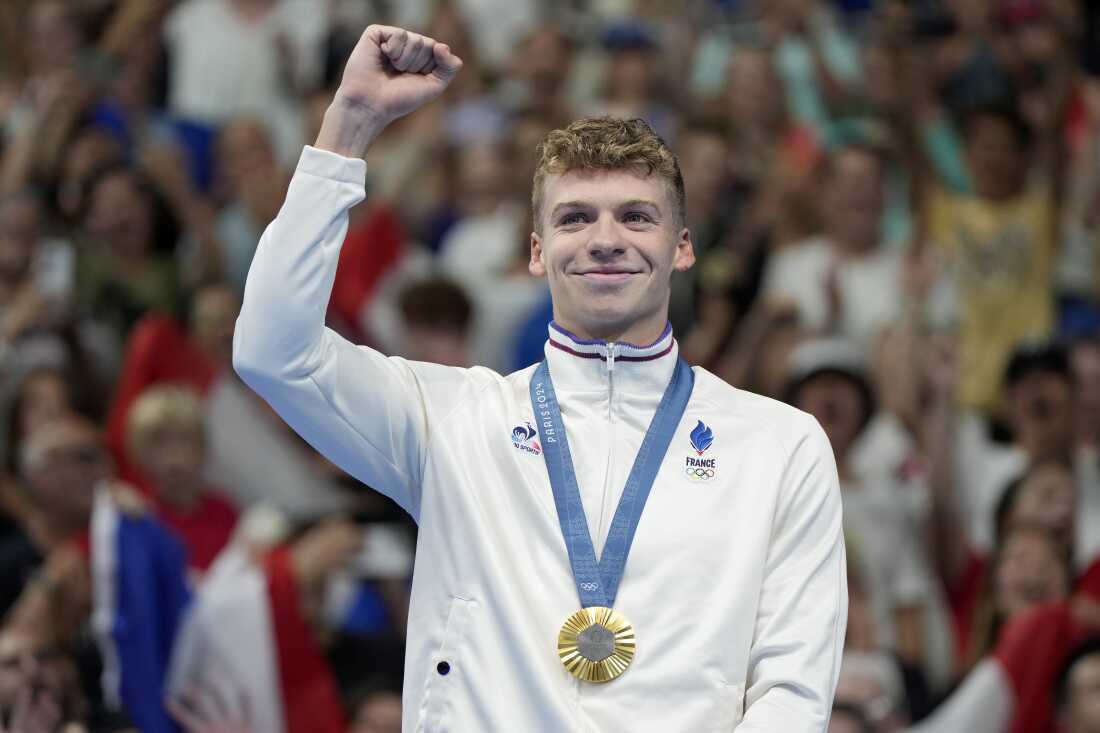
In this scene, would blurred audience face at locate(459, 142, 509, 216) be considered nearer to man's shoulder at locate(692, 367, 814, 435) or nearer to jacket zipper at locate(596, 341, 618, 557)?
man's shoulder at locate(692, 367, 814, 435)

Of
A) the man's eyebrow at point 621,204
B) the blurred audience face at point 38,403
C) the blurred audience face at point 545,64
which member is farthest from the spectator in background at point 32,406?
the man's eyebrow at point 621,204

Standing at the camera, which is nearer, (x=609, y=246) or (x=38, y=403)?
(x=609, y=246)

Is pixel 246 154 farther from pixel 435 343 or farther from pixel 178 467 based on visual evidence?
pixel 178 467

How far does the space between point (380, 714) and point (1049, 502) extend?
298cm

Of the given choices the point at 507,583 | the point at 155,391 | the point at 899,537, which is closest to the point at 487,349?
the point at 155,391

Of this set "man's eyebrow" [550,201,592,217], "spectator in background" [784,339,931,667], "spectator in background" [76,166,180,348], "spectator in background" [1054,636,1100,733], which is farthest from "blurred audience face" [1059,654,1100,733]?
"spectator in background" [76,166,180,348]

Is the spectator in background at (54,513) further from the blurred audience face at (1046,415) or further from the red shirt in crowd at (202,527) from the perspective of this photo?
the blurred audience face at (1046,415)

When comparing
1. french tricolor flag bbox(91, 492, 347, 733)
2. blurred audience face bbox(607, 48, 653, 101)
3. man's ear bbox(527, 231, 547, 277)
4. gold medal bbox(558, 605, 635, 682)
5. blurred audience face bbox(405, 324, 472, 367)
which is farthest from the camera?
blurred audience face bbox(607, 48, 653, 101)

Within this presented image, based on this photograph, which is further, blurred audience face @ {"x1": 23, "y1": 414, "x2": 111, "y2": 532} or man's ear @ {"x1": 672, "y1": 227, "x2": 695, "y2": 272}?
blurred audience face @ {"x1": 23, "y1": 414, "x2": 111, "y2": 532}

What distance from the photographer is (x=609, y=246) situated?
3.65 m

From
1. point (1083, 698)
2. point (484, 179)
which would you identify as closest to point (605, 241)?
point (1083, 698)

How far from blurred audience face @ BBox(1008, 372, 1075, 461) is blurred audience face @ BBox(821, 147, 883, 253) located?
1.44 m

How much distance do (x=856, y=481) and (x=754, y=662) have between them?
15.4ft

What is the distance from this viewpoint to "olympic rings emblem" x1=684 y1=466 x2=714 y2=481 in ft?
12.1
